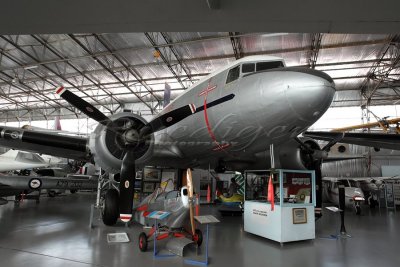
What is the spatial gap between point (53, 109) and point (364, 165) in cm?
3477

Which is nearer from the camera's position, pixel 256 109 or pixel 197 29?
pixel 197 29

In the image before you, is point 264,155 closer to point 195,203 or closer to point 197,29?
point 195,203

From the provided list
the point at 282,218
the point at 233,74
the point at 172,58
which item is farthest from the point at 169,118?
the point at 172,58

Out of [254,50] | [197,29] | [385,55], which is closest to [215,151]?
[197,29]

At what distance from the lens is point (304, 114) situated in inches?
172

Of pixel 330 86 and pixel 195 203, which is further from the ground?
pixel 330 86

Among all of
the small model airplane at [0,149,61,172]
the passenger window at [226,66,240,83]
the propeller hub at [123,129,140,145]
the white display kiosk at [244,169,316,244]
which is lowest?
the white display kiosk at [244,169,316,244]

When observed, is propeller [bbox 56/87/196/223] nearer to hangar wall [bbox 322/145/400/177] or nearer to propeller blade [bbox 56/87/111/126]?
propeller blade [bbox 56/87/111/126]

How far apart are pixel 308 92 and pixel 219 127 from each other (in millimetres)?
2027


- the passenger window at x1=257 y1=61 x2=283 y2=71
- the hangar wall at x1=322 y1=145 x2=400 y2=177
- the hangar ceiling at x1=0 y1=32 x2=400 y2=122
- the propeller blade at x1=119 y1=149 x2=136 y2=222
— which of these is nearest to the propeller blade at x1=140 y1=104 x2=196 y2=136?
the propeller blade at x1=119 y1=149 x2=136 y2=222

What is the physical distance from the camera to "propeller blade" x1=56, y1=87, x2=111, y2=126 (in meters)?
5.53

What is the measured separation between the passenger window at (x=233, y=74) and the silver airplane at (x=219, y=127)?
0.03m

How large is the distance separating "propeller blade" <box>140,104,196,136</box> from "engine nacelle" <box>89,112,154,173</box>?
187 mm

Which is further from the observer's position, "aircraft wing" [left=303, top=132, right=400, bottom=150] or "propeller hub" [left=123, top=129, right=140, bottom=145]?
"aircraft wing" [left=303, top=132, right=400, bottom=150]
